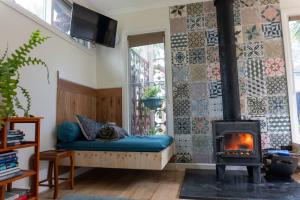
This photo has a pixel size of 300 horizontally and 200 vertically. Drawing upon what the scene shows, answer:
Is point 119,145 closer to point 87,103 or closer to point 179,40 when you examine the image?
point 87,103

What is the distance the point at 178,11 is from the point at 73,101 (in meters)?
2.36

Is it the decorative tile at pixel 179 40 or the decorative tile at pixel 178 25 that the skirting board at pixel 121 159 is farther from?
the decorative tile at pixel 178 25

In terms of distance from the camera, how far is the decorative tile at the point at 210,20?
3699 millimetres

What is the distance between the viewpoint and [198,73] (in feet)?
12.1

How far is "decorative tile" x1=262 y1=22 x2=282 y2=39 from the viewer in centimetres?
348

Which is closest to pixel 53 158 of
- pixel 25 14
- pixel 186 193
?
pixel 186 193

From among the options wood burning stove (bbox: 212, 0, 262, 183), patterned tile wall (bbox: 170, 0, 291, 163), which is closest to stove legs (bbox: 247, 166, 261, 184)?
wood burning stove (bbox: 212, 0, 262, 183)

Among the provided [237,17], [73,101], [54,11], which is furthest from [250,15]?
[73,101]

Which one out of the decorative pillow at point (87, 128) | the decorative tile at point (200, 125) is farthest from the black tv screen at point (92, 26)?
the decorative tile at point (200, 125)

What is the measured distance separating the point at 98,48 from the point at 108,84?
75cm

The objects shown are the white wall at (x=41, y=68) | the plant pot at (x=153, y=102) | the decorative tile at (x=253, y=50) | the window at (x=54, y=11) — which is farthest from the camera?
the plant pot at (x=153, y=102)

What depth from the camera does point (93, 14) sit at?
143 inches

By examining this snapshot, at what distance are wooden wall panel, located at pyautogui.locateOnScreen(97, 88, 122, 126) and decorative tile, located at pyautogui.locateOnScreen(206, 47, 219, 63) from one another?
166 cm

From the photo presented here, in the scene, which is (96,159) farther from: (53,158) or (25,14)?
(25,14)
